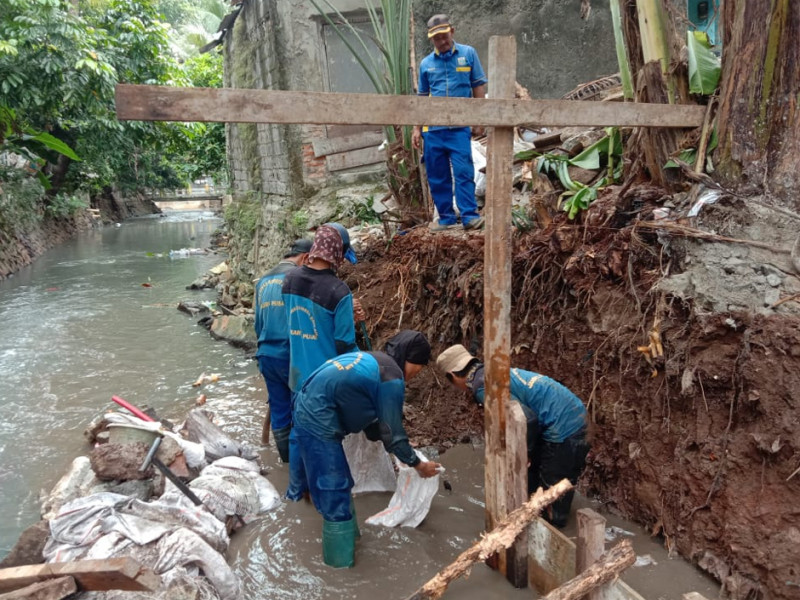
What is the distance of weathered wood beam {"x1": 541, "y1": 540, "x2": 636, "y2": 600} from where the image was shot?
2.53 m

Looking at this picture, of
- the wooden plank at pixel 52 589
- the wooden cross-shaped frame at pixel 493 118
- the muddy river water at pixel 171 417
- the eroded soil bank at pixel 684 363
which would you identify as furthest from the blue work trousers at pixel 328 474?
the eroded soil bank at pixel 684 363

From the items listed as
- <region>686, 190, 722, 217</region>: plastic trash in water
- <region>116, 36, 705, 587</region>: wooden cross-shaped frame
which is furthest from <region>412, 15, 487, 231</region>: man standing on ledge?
<region>116, 36, 705, 587</region>: wooden cross-shaped frame

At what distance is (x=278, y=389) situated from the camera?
4.98 meters

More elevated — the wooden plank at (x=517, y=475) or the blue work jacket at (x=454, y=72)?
the blue work jacket at (x=454, y=72)

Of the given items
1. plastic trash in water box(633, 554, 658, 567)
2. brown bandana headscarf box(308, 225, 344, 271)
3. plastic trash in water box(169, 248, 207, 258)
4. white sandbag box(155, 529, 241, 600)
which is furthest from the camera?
Answer: plastic trash in water box(169, 248, 207, 258)

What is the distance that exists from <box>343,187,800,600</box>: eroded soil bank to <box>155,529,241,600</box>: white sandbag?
2.48 metres

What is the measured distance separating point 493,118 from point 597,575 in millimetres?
2094

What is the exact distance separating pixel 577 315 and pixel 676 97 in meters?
1.67

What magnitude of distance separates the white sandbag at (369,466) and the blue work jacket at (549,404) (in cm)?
106

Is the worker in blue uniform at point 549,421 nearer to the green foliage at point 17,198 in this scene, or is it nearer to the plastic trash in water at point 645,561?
the plastic trash in water at point 645,561

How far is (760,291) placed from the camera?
3430 millimetres

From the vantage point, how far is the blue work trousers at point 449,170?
580cm

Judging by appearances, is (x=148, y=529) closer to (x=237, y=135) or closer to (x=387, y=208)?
(x=387, y=208)

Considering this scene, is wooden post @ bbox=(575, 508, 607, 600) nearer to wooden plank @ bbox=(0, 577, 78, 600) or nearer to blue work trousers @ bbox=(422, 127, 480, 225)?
wooden plank @ bbox=(0, 577, 78, 600)
